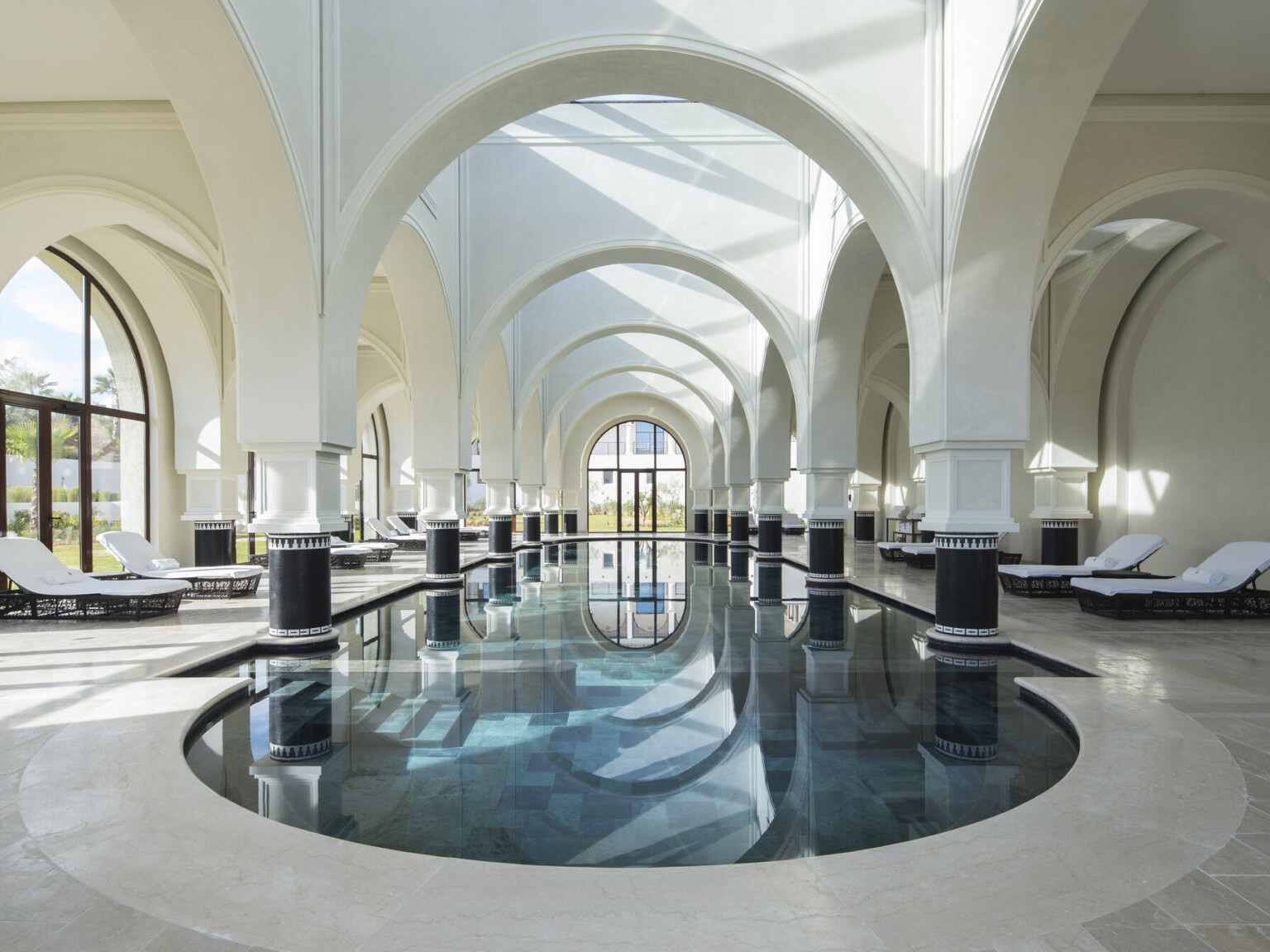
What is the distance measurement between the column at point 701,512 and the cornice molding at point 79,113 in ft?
77.2

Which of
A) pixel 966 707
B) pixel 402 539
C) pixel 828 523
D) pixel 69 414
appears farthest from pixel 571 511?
Answer: pixel 966 707

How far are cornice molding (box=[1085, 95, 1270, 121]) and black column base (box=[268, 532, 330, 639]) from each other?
28.5 ft

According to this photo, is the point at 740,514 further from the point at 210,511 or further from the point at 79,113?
the point at 79,113

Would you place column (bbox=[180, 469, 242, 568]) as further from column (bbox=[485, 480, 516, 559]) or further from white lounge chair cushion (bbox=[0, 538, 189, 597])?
column (bbox=[485, 480, 516, 559])

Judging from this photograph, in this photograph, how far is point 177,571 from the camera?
417 inches

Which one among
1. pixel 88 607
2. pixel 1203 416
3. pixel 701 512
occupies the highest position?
pixel 1203 416

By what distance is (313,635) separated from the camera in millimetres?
7457

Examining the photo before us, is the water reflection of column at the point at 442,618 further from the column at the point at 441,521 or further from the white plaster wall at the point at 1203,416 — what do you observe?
the white plaster wall at the point at 1203,416

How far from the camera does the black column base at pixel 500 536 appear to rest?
1800cm

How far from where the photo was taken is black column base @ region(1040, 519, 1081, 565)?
12.5m

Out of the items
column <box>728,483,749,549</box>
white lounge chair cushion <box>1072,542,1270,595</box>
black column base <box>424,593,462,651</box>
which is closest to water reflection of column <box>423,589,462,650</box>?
black column base <box>424,593,462,651</box>

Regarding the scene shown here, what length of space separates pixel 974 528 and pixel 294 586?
6172 millimetres

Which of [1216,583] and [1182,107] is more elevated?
[1182,107]

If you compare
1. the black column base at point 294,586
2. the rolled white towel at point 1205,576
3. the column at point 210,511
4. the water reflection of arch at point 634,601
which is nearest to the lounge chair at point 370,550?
the column at point 210,511
